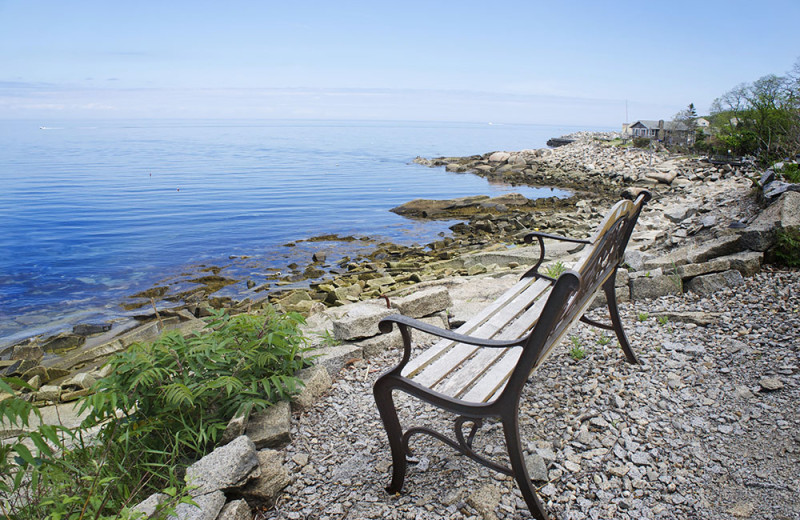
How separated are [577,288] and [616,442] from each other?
5.07 ft

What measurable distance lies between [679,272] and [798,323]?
141 cm

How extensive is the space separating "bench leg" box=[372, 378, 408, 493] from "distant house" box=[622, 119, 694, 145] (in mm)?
43168

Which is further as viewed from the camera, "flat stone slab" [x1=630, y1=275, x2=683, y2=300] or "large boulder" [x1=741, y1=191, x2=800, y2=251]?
"large boulder" [x1=741, y1=191, x2=800, y2=251]

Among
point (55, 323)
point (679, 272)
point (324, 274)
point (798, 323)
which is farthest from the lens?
point (324, 274)

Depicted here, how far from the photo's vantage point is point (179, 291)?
1164cm

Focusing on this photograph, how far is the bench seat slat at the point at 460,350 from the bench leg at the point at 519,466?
0.48 m

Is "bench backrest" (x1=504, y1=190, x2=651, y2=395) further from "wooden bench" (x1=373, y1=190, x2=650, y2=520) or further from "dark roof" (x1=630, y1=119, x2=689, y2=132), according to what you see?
"dark roof" (x1=630, y1=119, x2=689, y2=132)

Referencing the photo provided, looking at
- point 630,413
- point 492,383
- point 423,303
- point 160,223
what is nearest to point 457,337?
point 492,383

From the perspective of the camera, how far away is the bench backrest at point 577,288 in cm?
229

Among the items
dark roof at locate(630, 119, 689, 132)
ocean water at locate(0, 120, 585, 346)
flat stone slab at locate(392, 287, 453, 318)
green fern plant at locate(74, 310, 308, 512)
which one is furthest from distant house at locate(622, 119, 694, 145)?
green fern plant at locate(74, 310, 308, 512)

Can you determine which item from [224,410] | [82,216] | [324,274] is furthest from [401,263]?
[82,216]

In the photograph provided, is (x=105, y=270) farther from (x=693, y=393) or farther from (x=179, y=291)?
(x=693, y=393)

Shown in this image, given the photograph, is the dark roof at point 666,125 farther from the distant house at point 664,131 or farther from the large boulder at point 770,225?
the large boulder at point 770,225

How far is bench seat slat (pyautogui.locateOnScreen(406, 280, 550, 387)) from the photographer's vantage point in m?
2.90
